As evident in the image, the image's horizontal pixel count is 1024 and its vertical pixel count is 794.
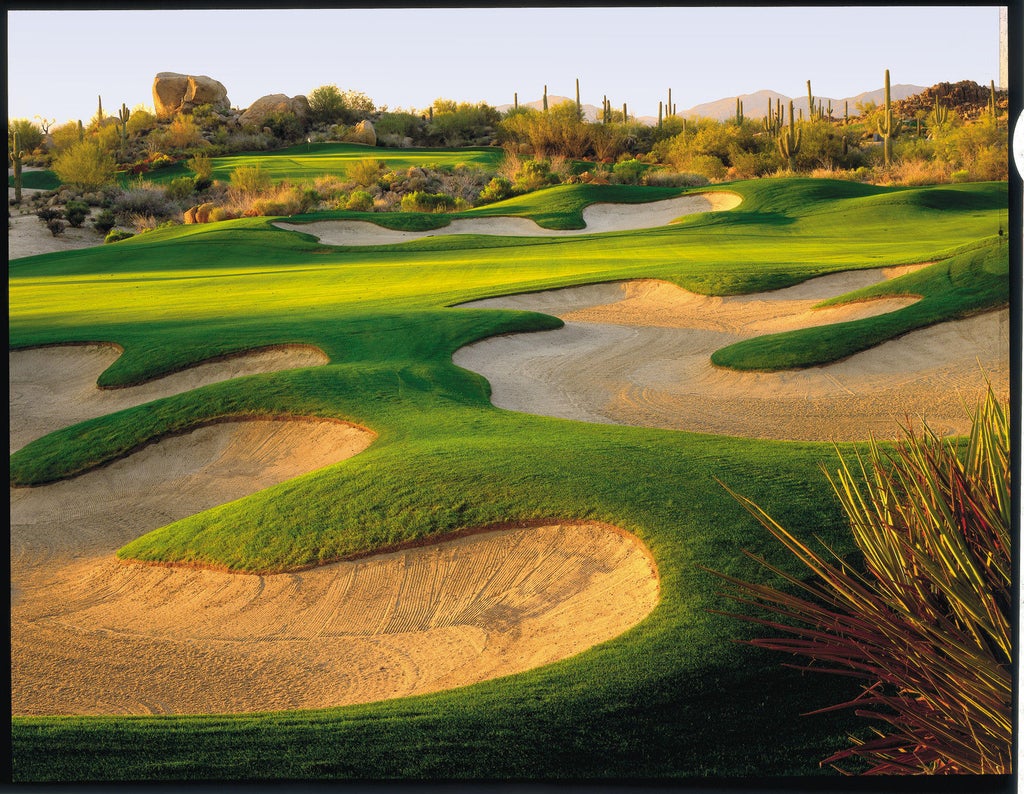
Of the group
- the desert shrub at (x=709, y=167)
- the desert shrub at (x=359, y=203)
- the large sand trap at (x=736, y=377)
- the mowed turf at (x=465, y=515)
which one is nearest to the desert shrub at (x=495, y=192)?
the desert shrub at (x=359, y=203)

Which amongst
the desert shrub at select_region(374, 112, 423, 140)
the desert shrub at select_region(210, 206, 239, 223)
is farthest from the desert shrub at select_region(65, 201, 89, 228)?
the desert shrub at select_region(374, 112, 423, 140)

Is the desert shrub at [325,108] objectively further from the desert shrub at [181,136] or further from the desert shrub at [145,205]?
the desert shrub at [145,205]

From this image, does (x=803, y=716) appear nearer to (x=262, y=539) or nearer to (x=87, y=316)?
(x=262, y=539)

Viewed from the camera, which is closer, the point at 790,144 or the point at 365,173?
the point at 365,173

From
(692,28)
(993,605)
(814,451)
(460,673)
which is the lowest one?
(460,673)

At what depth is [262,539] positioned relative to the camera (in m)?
7.64

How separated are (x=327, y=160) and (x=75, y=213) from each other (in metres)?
12.8

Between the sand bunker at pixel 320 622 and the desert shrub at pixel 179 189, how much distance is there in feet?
106

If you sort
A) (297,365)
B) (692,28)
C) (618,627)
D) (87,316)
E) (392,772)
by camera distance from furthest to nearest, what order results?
1. (87,316)
2. (297,365)
3. (692,28)
4. (618,627)
5. (392,772)

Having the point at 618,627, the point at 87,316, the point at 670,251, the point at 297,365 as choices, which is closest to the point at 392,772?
the point at 618,627

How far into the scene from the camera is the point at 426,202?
34.4 m

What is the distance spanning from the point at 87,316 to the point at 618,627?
14.6m

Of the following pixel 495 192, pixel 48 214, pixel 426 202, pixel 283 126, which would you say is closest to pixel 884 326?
pixel 426 202

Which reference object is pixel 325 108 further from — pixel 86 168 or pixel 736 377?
pixel 736 377
